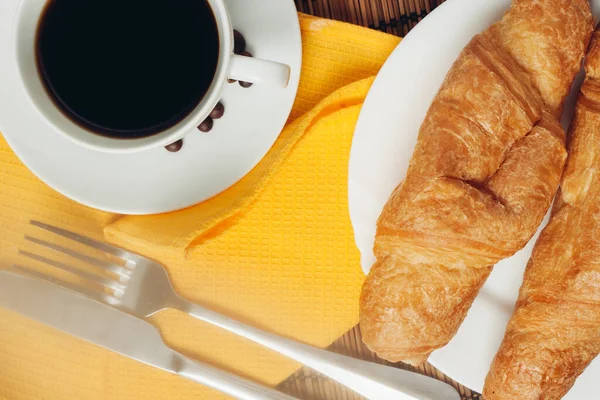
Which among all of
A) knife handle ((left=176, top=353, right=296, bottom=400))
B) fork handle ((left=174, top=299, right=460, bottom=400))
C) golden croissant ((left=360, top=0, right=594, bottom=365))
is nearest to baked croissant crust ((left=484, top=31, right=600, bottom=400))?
golden croissant ((left=360, top=0, right=594, bottom=365))

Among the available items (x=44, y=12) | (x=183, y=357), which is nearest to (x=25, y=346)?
(x=183, y=357)

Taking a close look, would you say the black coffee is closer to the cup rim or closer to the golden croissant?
the cup rim

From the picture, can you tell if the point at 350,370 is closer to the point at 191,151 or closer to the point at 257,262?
the point at 257,262

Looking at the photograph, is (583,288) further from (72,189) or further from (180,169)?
(72,189)

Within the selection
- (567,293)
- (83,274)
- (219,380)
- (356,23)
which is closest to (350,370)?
(219,380)

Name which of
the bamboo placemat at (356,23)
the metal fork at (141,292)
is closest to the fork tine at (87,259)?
the metal fork at (141,292)

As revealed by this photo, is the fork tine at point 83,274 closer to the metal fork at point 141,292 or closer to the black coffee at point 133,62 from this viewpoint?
the metal fork at point 141,292

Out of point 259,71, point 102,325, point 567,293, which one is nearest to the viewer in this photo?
point 259,71
